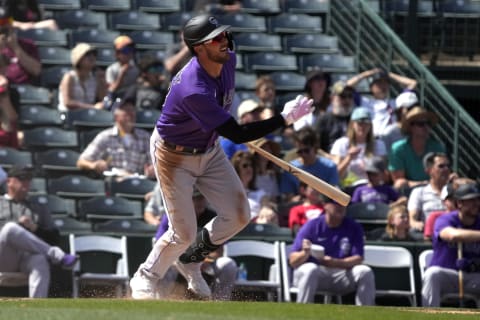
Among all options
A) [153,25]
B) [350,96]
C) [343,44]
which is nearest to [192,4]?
[153,25]

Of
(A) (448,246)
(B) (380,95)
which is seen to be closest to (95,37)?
(B) (380,95)

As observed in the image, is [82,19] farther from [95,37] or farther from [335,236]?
[335,236]

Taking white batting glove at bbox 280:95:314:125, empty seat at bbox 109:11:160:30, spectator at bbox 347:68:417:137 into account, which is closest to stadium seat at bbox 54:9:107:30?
empty seat at bbox 109:11:160:30

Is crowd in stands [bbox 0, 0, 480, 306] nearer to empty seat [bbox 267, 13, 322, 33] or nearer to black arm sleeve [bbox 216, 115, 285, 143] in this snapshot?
empty seat [bbox 267, 13, 322, 33]

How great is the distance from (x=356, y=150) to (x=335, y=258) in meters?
1.65

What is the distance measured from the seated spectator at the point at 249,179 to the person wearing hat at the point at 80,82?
97.6 inches

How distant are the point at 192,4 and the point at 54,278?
556cm

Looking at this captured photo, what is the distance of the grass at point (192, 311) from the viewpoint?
8.20 meters

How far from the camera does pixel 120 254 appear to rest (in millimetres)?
13273

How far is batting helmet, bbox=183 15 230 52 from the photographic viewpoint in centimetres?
915

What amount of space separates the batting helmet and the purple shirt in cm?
489

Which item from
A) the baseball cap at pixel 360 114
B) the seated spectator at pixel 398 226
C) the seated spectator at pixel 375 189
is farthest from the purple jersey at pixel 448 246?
the baseball cap at pixel 360 114

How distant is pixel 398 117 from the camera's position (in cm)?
1534

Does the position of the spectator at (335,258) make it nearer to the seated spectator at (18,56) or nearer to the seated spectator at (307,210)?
the seated spectator at (307,210)
